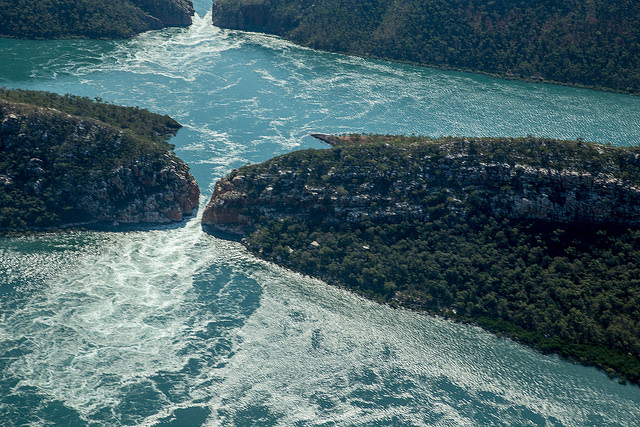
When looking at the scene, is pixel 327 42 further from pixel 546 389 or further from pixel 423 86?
pixel 546 389

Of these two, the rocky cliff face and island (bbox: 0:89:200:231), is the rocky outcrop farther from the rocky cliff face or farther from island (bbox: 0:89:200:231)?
the rocky cliff face

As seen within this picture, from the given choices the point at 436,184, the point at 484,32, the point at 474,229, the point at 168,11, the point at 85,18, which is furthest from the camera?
the point at 168,11

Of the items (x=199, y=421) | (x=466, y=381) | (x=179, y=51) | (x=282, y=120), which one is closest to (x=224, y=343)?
(x=199, y=421)

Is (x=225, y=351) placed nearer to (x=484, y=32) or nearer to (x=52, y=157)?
(x=52, y=157)

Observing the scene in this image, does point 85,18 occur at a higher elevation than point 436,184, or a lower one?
higher

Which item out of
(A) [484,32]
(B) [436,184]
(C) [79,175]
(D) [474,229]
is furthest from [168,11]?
(D) [474,229]

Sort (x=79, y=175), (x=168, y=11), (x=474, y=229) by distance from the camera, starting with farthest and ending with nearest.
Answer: (x=168, y=11) → (x=79, y=175) → (x=474, y=229)
